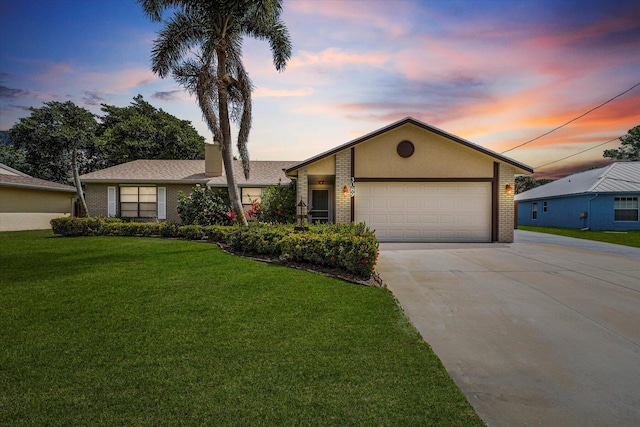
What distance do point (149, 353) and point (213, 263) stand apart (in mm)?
4728

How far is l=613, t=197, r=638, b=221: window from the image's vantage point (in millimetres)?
20312

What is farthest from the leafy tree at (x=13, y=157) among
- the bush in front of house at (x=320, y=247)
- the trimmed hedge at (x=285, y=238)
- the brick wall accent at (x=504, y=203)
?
the brick wall accent at (x=504, y=203)

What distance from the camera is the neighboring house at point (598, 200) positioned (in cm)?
2023

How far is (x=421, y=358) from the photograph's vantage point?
120 inches

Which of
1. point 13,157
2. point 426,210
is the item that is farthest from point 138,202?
point 13,157

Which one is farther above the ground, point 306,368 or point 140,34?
point 140,34

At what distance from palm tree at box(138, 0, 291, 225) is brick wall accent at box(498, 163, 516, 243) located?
10594 millimetres

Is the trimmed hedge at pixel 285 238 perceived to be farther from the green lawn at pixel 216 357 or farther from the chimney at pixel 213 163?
the chimney at pixel 213 163

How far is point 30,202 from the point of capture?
755 inches

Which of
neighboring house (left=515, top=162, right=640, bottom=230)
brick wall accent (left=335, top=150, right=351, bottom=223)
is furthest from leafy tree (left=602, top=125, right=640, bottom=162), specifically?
brick wall accent (left=335, top=150, right=351, bottom=223)

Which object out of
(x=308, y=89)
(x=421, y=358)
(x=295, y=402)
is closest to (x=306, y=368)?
(x=295, y=402)

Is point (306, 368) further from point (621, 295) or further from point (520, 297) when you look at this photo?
point (621, 295)

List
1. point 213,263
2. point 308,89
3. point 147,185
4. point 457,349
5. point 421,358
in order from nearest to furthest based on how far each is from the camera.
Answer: point 421,358
point 457,349
point 213,263
point 308,89
point 147,185

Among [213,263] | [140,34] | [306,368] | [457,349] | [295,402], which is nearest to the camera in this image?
[295,402]
